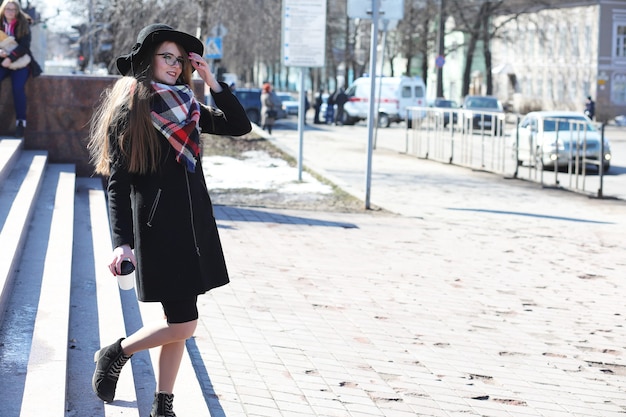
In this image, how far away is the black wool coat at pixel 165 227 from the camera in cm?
410

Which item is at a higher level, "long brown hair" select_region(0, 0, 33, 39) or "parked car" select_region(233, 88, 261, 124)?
"long brown hair" select_region(0, 0, 33, 39)

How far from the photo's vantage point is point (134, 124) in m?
4.12

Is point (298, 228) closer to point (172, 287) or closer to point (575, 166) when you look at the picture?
point (172, 287)

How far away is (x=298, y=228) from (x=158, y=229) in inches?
285

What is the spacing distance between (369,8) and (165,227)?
9.93 meters

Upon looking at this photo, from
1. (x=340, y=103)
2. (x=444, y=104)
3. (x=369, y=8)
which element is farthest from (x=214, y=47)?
(x=444, y=104)

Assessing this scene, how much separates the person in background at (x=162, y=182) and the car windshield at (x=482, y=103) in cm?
4033

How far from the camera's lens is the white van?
45406mm

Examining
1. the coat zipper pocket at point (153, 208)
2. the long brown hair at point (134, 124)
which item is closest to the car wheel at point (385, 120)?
the long brown hair at point (134, 124)

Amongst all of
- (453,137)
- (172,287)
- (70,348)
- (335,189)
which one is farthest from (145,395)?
(453,137)

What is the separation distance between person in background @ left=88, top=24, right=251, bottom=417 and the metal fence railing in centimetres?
1299

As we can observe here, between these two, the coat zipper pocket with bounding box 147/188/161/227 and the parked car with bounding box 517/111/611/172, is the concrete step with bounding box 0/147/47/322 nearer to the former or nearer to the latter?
the coat zipper pocket with bounding box 147/188/161/227

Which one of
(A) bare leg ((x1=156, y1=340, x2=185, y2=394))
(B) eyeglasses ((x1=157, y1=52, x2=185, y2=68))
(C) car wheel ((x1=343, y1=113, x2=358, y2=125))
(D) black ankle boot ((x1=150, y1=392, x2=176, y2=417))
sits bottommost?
(D) black ankle boot ((x1=150, y1=392, x2=176, y2=417))

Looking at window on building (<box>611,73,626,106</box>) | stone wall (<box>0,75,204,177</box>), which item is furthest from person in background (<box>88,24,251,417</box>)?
window on building (<box>611,73,626,106</box>)
